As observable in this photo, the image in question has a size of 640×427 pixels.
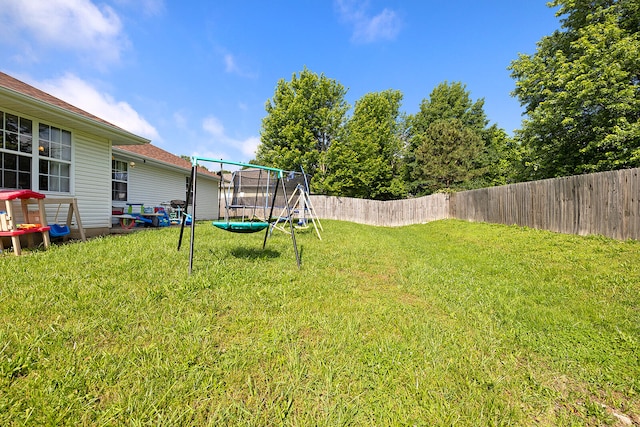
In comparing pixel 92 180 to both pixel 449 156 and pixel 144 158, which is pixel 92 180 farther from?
pixel 449 156

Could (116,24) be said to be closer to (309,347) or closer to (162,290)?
(162,290)

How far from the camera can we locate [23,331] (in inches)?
73.3

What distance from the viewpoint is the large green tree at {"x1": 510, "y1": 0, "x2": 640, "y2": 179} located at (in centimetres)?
890

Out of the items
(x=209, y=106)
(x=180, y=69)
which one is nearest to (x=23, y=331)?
(x=180, y=69)

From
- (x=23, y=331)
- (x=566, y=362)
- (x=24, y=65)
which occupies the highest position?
(x=24, y=65)

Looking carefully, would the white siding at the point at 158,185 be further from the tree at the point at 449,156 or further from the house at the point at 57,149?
the tree at the point at 449,156

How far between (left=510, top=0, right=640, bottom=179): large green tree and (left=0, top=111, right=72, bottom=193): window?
1648cm

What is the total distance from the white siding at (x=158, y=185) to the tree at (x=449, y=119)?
1704 cm

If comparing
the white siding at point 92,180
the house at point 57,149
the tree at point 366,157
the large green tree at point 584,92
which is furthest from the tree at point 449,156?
the white siding at point 92,180

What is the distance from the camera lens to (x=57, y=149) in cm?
638

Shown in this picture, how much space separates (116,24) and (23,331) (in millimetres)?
9090

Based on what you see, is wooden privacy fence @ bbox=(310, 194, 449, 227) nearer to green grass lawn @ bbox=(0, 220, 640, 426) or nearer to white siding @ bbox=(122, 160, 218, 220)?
white siding @ bbox=(122, 160, 218, 220)

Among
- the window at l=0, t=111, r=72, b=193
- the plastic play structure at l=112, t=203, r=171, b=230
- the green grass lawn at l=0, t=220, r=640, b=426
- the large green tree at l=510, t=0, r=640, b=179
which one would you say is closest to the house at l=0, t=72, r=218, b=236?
the window at l=0, t=111, r=72, b=193

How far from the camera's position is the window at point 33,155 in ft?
17.9
